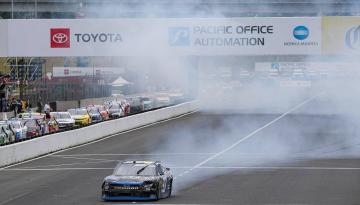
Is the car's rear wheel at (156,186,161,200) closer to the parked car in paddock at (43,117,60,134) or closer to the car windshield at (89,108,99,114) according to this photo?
the parked car in paddock at (43,117,60,134)

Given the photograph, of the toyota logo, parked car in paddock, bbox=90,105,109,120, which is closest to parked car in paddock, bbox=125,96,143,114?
parked car in paddock, bbox=90,105,109,120

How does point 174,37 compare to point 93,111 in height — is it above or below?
above

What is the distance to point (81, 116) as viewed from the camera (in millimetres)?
59594

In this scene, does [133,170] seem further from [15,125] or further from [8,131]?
[15,125]

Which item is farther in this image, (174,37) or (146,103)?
(146,103)

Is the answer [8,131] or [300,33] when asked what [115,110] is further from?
[8,131]

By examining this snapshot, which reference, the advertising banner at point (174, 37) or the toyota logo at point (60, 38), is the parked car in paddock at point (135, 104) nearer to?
the advertising banner at point (174, 37)

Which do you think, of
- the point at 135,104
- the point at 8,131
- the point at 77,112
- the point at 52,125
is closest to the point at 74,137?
the point at 8,131

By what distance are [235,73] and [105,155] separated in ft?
239

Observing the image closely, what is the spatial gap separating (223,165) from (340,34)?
1877 cm

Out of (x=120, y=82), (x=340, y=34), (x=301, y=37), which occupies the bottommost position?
(x=120, y=82)

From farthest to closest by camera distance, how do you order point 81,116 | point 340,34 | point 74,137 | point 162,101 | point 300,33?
1. point 162,101
2. point 81,116
3. point 300,33
4. point 340,34
5. point 74,137

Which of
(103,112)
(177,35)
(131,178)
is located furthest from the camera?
(103,112)

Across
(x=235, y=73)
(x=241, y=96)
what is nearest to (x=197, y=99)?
(x=241, y=96)
